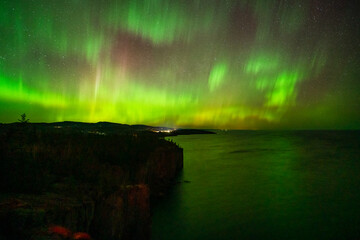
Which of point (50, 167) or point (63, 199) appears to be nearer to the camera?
point (63, 199)

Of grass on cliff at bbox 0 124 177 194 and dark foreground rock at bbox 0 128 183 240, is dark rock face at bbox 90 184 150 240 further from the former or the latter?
grass on cliff at bbox 0 124 177 194

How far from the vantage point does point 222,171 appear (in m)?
29.8

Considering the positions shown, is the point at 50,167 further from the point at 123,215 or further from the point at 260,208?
the point at 260,208

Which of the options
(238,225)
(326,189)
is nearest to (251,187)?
(326,189)

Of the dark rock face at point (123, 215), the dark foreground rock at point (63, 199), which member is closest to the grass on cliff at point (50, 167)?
the dark foreground rock at point (63, 199)

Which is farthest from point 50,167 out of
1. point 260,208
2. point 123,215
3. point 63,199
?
point 260,208

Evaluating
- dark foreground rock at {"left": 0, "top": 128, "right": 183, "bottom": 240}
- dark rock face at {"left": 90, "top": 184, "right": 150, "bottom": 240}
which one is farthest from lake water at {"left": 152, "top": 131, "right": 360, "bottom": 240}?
dark foreground rock at {"left": 0, "top": 128, "right": 183, "bottom": 240}

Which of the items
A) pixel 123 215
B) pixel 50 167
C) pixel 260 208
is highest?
pixel 50 167

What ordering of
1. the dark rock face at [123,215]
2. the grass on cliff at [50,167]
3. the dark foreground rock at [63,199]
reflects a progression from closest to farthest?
the dark foreground rock at [63,199]
the grass on cliff at [50,167]
the dark rock face at [123,215]

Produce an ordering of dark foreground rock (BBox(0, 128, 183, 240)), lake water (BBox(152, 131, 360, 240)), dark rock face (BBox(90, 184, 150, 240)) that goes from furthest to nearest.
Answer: lake water (BBox(152, 131, 360, 240)) < dark rock face (BBox(90, 184, 150, 240)) < dark foreground rock (BBox(0, 128, 183, 240))

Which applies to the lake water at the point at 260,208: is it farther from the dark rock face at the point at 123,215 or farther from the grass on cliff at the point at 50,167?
the grass on cliff at the point at 50,167

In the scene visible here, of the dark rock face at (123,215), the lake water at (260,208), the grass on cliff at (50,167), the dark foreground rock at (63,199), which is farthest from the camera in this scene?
the lake water at (260,208)

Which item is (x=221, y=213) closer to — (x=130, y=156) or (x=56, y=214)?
(x=130, y=156)

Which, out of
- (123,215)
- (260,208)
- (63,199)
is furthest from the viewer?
(260,208)
